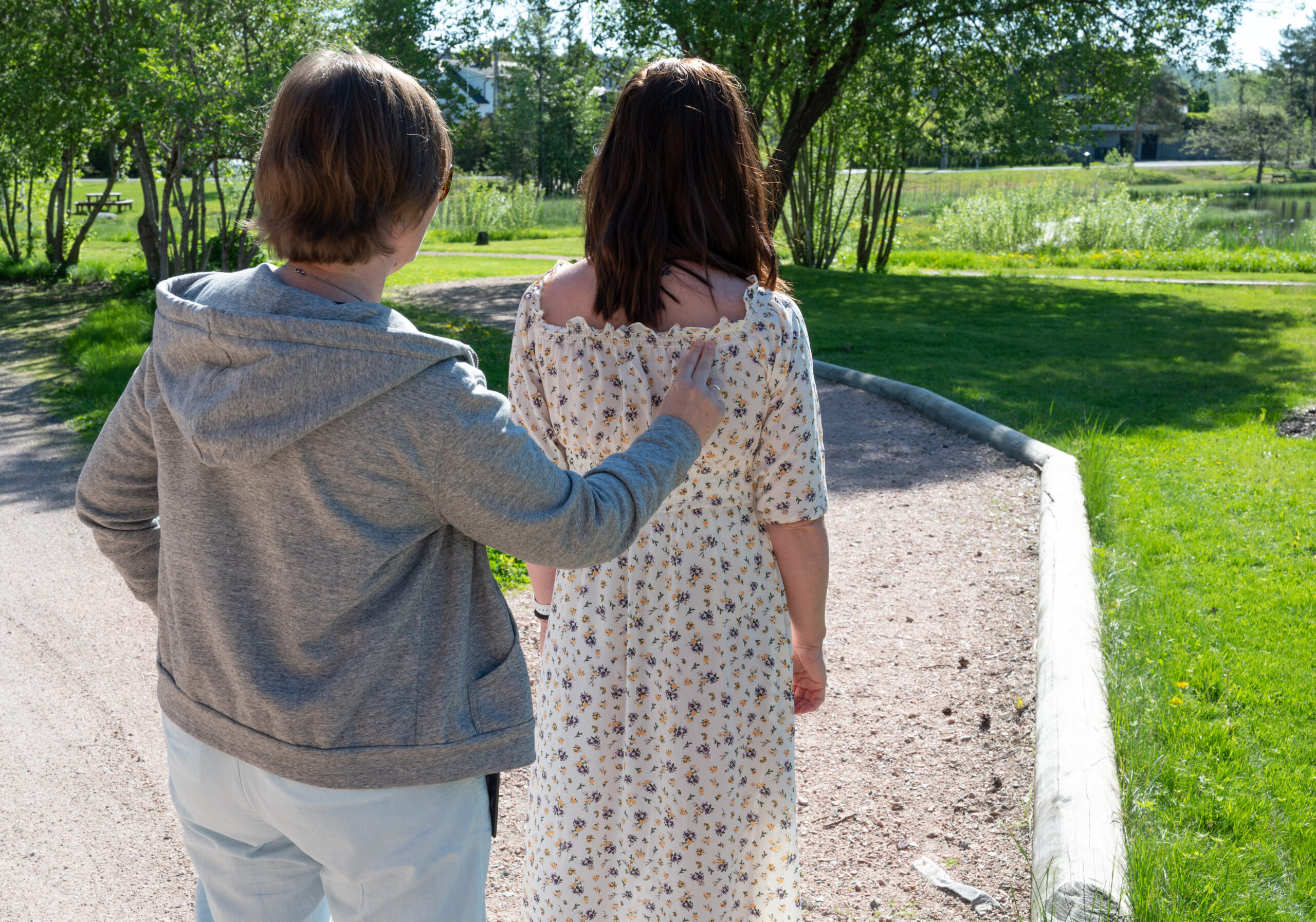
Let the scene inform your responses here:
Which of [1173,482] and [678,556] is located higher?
[678,556]

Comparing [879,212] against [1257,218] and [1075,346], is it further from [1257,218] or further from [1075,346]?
[1257,218]

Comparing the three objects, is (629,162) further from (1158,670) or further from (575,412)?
(1158,670)

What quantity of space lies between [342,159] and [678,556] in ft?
3.36

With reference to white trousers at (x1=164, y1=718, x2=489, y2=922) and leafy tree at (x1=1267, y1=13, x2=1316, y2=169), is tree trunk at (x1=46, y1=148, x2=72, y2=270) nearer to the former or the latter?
white trousers at (x1=164, y1=718, x2=489, y2=922)

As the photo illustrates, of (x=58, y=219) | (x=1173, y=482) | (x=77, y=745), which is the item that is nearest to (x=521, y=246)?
(x=58, y=219)

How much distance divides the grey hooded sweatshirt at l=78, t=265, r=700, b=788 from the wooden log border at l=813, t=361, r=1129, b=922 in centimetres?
164

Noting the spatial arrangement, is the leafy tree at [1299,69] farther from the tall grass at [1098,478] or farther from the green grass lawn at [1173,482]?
the tall grass at [1098,478]

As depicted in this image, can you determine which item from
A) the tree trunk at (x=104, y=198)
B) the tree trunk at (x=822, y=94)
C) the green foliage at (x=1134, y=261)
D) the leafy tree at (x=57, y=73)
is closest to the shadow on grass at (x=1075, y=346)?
the tree trunk at (x=822, y=94)

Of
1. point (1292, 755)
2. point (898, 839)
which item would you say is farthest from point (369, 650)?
point (1292, 755)

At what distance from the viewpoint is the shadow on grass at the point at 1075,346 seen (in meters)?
8.27

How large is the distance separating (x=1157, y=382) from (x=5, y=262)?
64.4 ft

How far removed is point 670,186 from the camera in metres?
1.93

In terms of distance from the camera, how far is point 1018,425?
7.65 metres

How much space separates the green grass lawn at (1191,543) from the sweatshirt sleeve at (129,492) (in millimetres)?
2264
